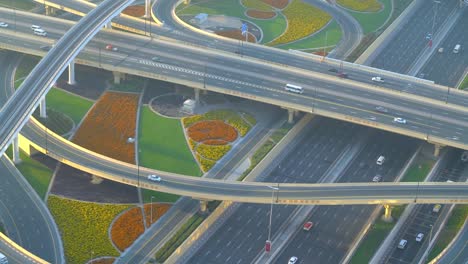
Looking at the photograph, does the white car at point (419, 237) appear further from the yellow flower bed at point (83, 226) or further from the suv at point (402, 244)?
the yellow flower bed at point (83, 226)

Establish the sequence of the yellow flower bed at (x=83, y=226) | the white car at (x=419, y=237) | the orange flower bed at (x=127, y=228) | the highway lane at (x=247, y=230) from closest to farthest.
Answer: the yellow flower bed at (x=83, y=226)
the highway lane at (x=247, y=230)
the orange flower bed at (x=127, y=228)
the white car at (x=419, y=237)

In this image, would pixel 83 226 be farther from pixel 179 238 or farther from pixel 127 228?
pixel 179 238

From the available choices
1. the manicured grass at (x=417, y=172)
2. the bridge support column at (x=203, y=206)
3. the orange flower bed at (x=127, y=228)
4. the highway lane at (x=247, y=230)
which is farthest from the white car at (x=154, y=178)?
the manicured grass at (x=417, y=172)

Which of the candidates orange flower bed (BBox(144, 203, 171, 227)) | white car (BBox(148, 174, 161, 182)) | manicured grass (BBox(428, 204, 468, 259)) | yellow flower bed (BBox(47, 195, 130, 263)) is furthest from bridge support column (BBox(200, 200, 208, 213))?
manicured grass (BBox(428, 204, 468, 259))

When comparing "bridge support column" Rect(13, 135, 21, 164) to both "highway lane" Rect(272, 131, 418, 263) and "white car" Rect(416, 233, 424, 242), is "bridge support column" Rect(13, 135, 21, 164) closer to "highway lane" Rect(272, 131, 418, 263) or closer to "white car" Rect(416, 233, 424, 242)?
"highway lane" Rect(272, 131, 418, 263)

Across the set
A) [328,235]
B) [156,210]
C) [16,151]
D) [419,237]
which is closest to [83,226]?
[156,210]

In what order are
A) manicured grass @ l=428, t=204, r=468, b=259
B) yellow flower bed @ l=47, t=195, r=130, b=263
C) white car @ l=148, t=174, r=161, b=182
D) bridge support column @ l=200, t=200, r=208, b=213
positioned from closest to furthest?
1. yellow flower bed @ l=47, t=195, r=130, b=263
2. manicured grass @ l=428, t=204, r=468, b=259
3. bridge support column @ l=200, t=200, r=208, b=213
4. white car @ l=148, t=174, r=161, b=182

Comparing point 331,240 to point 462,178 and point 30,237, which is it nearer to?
point 462,178
